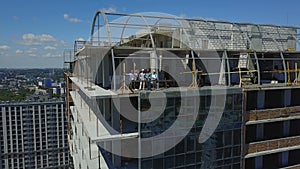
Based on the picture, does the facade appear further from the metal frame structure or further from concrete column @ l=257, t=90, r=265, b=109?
concrete column @ l=257, t=90, r=265, b=109

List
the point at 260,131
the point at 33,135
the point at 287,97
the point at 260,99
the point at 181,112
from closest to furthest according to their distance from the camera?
the point at 181,112 → the point at 260,99 → the point at 260,131 → the point at 287,97 → the point at 33,135

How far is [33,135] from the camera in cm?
3161

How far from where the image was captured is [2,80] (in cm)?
7944

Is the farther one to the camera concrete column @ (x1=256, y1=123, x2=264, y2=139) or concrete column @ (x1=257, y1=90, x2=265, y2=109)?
concrete column @ (x1=256, y1=123, x2=264, y2=139)

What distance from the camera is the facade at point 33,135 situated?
30.5m

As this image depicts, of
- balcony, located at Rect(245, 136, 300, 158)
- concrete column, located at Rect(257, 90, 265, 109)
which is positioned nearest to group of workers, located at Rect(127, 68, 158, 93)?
concrete column, located at Rect(257, 90, 265, 109)

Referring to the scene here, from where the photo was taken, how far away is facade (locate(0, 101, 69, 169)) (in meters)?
30.5

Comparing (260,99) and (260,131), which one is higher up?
(260,99)

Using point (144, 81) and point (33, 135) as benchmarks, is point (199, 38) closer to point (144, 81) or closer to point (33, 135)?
point (144, 81)

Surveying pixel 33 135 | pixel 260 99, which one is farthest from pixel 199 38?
pixel 33 135

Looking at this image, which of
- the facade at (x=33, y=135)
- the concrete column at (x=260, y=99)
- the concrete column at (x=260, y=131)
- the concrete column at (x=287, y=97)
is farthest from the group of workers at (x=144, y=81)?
the facade at (x=33, y=135)

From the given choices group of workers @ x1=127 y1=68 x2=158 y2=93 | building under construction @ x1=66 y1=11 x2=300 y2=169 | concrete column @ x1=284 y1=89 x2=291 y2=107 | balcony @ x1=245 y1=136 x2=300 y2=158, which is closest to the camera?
building under construction @ x1=66 y1=11 x2=300 y2=169

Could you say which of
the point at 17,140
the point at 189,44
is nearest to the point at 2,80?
the point at 17,140

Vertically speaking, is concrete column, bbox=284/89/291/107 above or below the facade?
above
